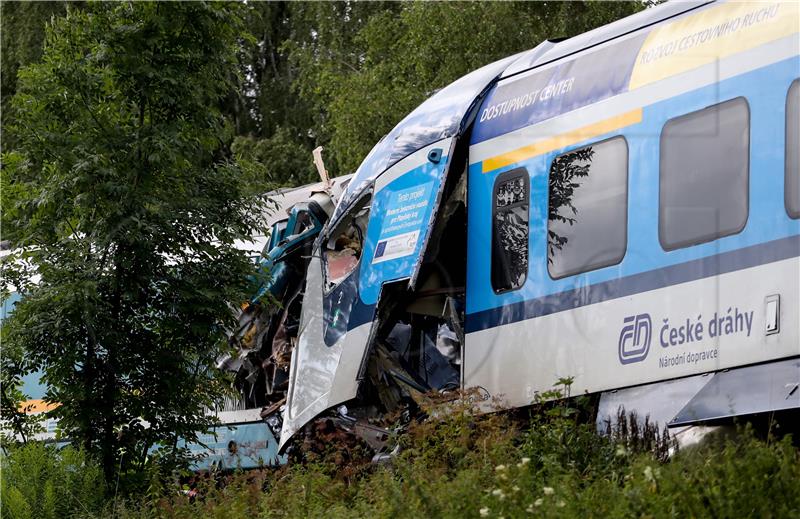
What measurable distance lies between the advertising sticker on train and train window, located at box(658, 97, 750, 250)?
2.17 m

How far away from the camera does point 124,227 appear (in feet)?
31.6

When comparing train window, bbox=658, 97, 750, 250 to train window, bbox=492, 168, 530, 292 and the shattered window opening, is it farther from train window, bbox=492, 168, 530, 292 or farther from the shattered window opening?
the shattered window opening

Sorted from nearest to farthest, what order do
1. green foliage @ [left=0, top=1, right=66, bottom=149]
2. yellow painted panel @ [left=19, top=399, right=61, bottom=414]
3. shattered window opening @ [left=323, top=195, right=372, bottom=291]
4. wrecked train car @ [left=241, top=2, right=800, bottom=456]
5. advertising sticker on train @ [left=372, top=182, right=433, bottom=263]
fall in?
wrecked train car @ [left=241, top=2, right=800, bottom=456] → advertising sticker on train @ [left=372, top=182, right=433, bottom=263] → yellow painted panel @ [left=19, top=399, right=61, bottom=414] → shattered window opening @ [left=323, top=195, right=372, bottom=291] → green foliage @ [left=0, top=1, right=66, bottom=149]

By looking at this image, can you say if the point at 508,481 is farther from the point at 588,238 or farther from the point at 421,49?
the point at 421,49

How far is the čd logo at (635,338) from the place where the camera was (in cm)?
799

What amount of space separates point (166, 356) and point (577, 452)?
360 cm

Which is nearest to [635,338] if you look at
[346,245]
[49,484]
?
[346,245]

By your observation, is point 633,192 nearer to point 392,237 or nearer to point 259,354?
point 392,237

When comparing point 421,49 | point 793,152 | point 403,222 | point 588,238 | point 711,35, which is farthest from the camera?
point 421,49

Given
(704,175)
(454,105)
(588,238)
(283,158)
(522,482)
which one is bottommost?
(522,482)

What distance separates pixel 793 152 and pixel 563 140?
210 cm

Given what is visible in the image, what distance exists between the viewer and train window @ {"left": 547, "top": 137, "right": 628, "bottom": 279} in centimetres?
839

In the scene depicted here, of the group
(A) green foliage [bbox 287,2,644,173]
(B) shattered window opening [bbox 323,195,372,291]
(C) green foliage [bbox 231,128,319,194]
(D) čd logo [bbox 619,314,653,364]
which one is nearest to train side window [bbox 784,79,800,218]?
(D) čd logo [bbox 619,314,653,364]

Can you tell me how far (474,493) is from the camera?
6.45 meters
